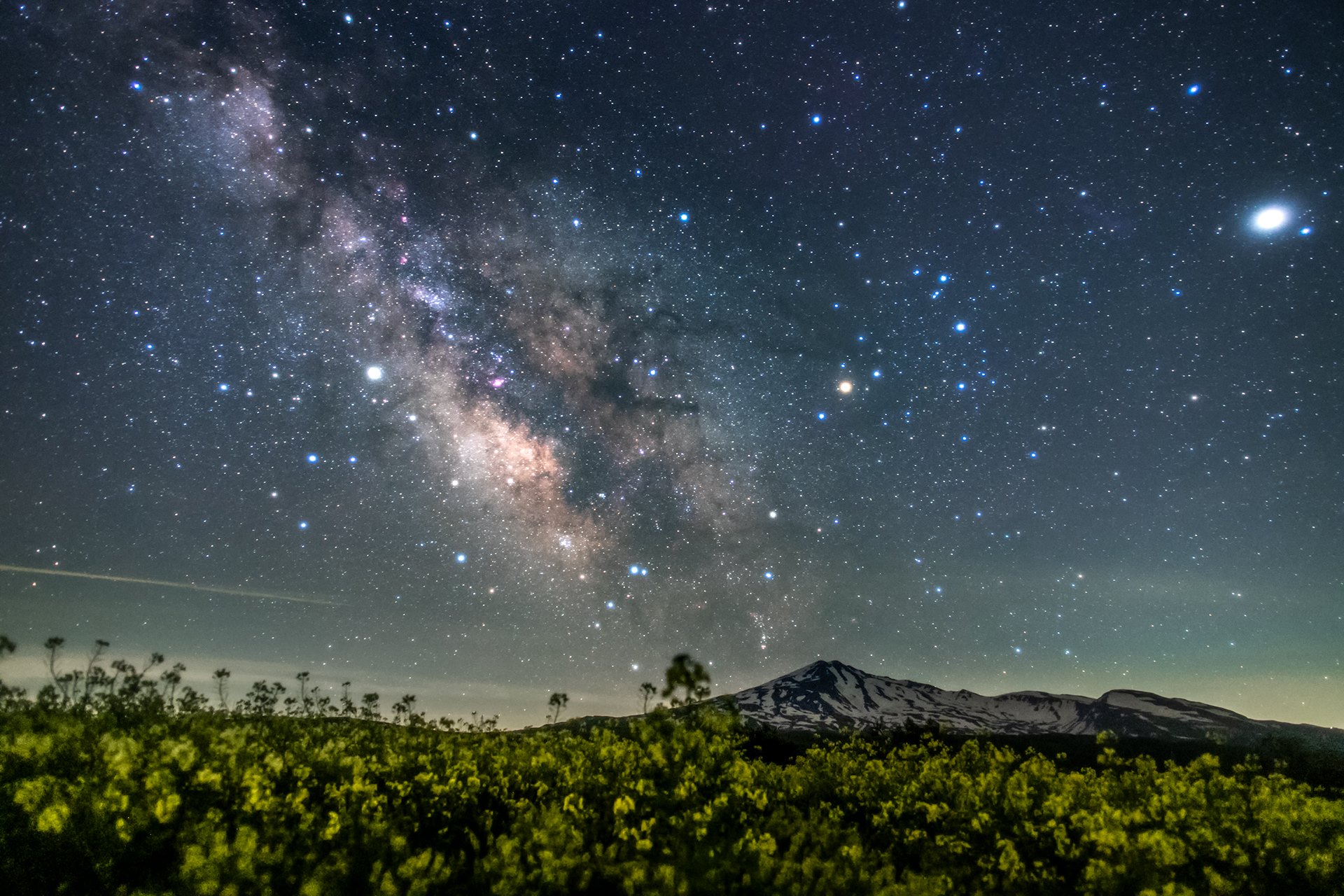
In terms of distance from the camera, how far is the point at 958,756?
742 inches

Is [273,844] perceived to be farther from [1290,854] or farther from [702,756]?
[1290,854]

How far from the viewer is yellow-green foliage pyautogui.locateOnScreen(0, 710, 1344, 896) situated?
6.14 metres

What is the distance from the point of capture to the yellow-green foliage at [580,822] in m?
6.14

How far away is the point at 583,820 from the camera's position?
318 inches

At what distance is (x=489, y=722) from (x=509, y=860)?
24.0 m

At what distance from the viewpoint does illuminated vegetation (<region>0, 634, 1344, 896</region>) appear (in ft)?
20.2

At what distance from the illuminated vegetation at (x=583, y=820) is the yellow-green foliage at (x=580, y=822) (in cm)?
4

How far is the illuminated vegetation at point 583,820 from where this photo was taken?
6152 mm

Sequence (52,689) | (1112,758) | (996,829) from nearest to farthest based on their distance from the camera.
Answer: (996,829), (1112,758), (52,689)

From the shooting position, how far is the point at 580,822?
8039 mm

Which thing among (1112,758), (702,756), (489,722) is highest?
(702,756)

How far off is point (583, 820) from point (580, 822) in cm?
6

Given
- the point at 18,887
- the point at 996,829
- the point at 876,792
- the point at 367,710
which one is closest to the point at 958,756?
the point at 876,792

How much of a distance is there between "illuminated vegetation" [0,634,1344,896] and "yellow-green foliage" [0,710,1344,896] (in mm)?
38
